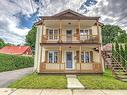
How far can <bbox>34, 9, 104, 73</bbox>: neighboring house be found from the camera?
1866 cm

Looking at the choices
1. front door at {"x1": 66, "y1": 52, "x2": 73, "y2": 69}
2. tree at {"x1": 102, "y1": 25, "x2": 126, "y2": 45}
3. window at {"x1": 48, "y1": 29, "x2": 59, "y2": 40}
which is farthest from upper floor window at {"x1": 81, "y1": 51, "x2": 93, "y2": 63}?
tree at {"x1": 102, "y1": 25, "x2": 126, "y2": 45}

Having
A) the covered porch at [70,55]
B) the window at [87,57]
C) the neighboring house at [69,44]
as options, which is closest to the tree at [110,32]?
the neighboring house at [69,44]

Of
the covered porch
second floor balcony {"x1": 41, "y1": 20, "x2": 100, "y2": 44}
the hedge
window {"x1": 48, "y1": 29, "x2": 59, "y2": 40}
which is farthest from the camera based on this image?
the hedge

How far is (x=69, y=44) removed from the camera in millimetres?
18797

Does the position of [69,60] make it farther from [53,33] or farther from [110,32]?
[110,32]

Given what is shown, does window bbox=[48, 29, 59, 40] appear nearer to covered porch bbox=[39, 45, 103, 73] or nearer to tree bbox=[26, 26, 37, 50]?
covered porch bbox=[39, 45, 103, 73]

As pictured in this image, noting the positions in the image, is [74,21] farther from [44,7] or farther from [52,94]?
[52,94]

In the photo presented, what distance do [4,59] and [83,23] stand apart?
12417 millimetres

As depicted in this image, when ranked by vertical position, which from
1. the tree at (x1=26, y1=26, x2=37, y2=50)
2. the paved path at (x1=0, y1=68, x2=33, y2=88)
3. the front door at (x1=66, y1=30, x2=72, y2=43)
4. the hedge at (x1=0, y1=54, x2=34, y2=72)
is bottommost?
the paved path at (x1=0, y1=68, x2=33, y2=88)

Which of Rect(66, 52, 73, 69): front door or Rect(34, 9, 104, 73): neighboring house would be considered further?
Rect(66, 52, 73, 69): front door

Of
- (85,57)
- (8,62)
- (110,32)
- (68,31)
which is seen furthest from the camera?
(110,32)

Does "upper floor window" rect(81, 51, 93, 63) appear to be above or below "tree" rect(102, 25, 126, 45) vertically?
below

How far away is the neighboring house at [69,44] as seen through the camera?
18.7m

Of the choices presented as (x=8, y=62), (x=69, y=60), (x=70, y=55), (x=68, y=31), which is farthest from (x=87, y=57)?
(x=8, y=62)
